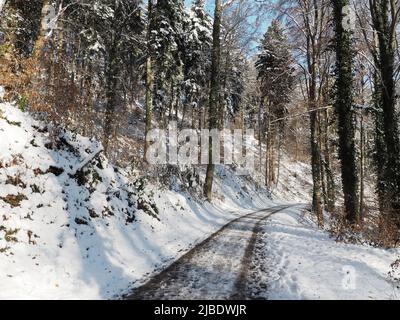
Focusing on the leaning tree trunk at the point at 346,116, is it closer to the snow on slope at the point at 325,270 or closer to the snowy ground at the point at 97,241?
the snowy ground at the point at 97,241

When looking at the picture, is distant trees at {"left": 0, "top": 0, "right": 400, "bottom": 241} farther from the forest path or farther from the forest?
the forest path

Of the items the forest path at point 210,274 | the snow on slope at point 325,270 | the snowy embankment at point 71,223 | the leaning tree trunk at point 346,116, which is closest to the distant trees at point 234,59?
the leaning tree trunk at point 346,116

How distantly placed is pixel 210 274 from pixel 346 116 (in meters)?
8.11

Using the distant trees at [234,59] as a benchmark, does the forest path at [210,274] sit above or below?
below

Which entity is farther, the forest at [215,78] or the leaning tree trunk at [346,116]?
the leaning tree trunk at [346,116]

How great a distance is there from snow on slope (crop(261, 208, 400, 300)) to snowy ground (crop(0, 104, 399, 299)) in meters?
0.02

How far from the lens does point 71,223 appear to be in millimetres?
9289

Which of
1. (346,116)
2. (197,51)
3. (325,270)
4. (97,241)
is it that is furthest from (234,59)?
(325,270)

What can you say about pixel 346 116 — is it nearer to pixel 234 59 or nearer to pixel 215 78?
pixel 215 78

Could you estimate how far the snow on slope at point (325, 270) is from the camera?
6.86 m

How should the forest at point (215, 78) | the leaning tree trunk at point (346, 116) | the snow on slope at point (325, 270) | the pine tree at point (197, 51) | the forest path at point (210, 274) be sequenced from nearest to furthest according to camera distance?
the forest path at point (210, 274)
the snow on slope at point (325, 270)
the forest at point (215, 78)
the leaning tree trunk at point (346, 116)
the pine tree at point (197, 51)

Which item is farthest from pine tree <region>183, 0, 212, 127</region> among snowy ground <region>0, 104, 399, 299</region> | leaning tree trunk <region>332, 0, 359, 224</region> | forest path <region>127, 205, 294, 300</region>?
forest path <region>127, 205, 294, 300</region>

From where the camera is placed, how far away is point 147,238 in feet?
37.9

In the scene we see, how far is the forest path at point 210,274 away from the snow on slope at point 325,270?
472 mm
